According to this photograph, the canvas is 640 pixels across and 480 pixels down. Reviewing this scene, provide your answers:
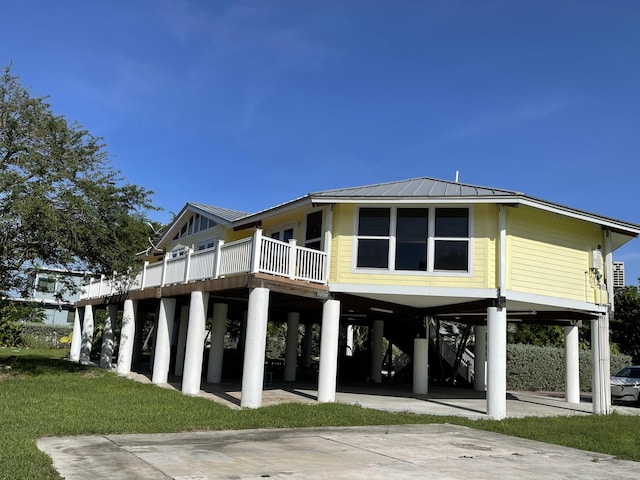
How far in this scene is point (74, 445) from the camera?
8.23 meters

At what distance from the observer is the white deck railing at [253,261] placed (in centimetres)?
1399

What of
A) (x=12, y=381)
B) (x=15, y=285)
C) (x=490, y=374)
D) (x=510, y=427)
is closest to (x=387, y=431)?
(x=510, y=427)

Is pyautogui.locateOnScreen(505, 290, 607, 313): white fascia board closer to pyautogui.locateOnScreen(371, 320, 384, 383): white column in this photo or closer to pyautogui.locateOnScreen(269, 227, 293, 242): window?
pyautogui.locateOnScreen(269, 227, 293, 242): window

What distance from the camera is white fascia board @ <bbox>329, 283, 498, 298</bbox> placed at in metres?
14.3

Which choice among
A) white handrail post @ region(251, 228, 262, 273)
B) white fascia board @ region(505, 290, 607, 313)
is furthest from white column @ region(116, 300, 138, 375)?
white fascia board @ region(505, 290, 607, 313)

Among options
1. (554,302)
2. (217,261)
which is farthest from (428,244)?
(217,261)

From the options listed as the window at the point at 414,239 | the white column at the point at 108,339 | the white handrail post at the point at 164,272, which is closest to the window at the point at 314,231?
the window at the point at 414,239

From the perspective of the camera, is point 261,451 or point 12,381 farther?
point 12,381

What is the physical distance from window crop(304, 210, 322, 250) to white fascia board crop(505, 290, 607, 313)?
5.62 metres

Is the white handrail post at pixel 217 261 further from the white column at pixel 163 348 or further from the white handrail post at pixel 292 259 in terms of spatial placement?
the white column at pixel 163 348

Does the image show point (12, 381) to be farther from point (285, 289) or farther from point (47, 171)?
point (285, 289)

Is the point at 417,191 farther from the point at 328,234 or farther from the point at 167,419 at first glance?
the point at 167,419

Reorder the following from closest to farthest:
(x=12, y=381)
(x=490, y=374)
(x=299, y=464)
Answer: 1. (x=299, y=464)
2. (x=490, y=374)
3. (x=12, y=381)

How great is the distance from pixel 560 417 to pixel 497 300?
3809 millimetres
